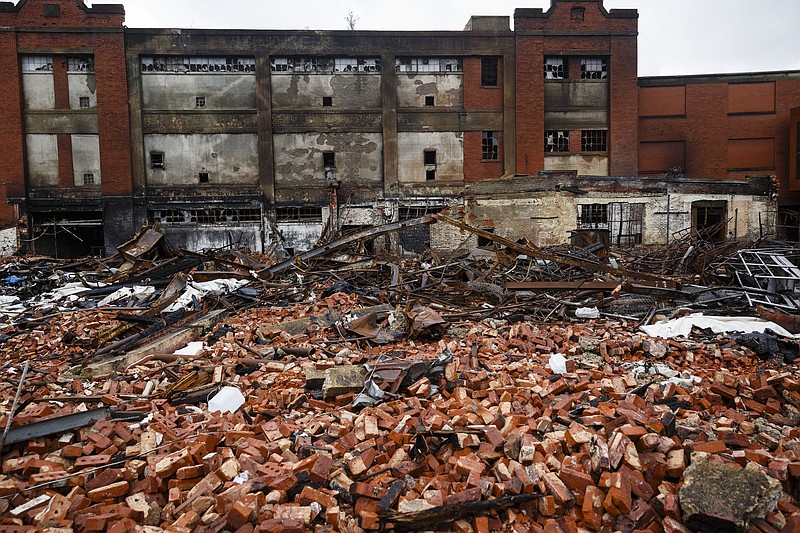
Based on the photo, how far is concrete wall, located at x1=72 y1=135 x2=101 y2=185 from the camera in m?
23.4

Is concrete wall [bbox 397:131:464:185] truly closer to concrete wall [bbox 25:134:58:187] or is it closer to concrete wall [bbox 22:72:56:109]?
concrete wall [bbox 25:134:58:187]

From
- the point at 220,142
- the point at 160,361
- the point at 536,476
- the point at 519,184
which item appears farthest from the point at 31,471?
the point at 220,142

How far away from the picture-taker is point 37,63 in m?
23.1

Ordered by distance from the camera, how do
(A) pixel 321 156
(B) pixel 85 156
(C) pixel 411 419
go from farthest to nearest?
(A) pixel 321 156
(B) pixel 85 156
(C) pixel 411 419

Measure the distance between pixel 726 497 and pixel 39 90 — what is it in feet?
98.3

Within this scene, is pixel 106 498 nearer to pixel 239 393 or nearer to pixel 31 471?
pixel 31 471

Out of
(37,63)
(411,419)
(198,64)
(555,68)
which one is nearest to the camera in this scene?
(411,419)

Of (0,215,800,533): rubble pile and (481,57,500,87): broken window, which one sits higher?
(481,57,500,87): broken window

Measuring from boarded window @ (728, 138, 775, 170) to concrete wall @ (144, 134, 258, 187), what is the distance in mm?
26368

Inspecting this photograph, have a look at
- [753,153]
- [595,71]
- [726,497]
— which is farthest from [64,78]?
[753,153]

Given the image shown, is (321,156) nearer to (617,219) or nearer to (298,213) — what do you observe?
(298,213)

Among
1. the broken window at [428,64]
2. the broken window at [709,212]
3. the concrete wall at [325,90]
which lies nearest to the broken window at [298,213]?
the concrete wall at [325,90]

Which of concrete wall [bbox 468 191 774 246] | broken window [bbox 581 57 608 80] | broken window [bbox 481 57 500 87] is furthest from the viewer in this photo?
broken window [bbox 581 57 608 80]

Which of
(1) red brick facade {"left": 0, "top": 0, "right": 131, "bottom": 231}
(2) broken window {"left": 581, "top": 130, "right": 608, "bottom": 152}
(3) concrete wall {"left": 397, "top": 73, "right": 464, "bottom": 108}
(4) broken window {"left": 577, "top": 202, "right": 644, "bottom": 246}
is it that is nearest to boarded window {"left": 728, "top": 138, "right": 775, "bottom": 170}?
(2) broken window {"left": 581, "top": 130, "right": 608, "bottom": 152}
